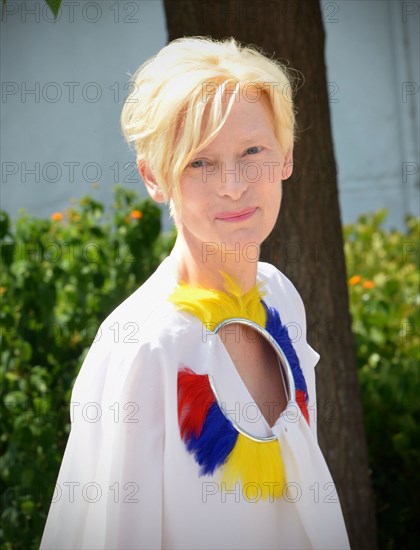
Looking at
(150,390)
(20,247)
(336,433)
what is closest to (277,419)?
A: (150,390)

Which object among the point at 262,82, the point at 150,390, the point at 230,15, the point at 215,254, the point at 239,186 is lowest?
the point at 150,390

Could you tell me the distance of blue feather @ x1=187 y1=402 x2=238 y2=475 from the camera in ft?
5.69

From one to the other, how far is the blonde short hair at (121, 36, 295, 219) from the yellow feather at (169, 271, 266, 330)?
169mm

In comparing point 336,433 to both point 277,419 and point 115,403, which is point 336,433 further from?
point 115,403

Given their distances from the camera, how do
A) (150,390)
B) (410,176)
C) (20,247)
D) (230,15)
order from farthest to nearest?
1. (410,176)
2. (20,247)
3. (230,15)
4. (150,390)

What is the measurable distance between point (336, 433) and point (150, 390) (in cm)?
151

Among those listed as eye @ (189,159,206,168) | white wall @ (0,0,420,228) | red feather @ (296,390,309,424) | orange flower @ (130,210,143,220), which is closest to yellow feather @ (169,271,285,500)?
red feather @ (296,390,309,424)

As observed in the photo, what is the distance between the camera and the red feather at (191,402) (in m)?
1.74

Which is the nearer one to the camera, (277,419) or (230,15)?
(277,419)

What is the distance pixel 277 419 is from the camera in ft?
6.16

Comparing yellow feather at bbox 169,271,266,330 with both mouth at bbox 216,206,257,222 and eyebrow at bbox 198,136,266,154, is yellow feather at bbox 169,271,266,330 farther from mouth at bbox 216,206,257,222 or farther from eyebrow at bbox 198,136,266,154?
eyebrow at bbox 198,136,266,154

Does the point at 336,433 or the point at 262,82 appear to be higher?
the point at 262,82

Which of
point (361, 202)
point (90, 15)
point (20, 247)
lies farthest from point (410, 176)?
point (20, 247)

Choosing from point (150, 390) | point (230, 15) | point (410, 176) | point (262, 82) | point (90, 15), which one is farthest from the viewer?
point (410, 176)
